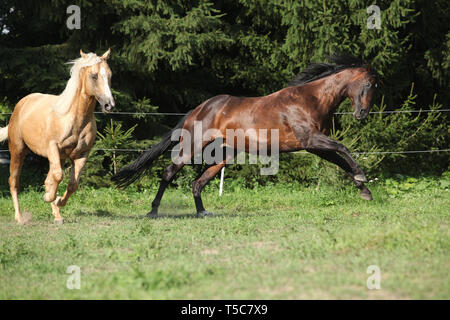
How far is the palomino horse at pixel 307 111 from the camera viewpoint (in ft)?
26.1

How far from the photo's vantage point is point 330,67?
27.5ft

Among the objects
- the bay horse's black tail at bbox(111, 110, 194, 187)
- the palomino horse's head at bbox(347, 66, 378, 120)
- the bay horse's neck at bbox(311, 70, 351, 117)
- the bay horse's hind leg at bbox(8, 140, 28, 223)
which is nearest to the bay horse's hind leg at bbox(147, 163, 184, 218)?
the bay horse's black tail at bbox(111, 110, 194, 187)

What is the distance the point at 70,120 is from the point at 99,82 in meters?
0.70

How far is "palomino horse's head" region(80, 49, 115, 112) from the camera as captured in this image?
22.8ft

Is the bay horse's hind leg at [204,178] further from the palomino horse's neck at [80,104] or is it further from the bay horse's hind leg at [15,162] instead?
the bay horse's hind leg at [15,162]

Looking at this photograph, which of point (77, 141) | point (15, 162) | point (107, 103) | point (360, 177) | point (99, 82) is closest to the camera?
point (107, 103)

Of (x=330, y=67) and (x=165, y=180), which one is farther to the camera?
(x=165, y=180)

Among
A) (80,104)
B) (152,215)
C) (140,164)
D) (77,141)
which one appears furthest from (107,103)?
(152,215)

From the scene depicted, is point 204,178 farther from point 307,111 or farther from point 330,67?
point 330,67

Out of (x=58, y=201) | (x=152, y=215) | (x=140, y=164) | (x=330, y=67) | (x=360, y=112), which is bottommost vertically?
(x=152, y=215)

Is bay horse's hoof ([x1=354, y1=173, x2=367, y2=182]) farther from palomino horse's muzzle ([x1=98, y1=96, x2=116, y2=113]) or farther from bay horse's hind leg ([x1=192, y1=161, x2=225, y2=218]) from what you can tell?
palomino horse's muzzle ([x1=98, y1=96, x2=116, y2=113])
